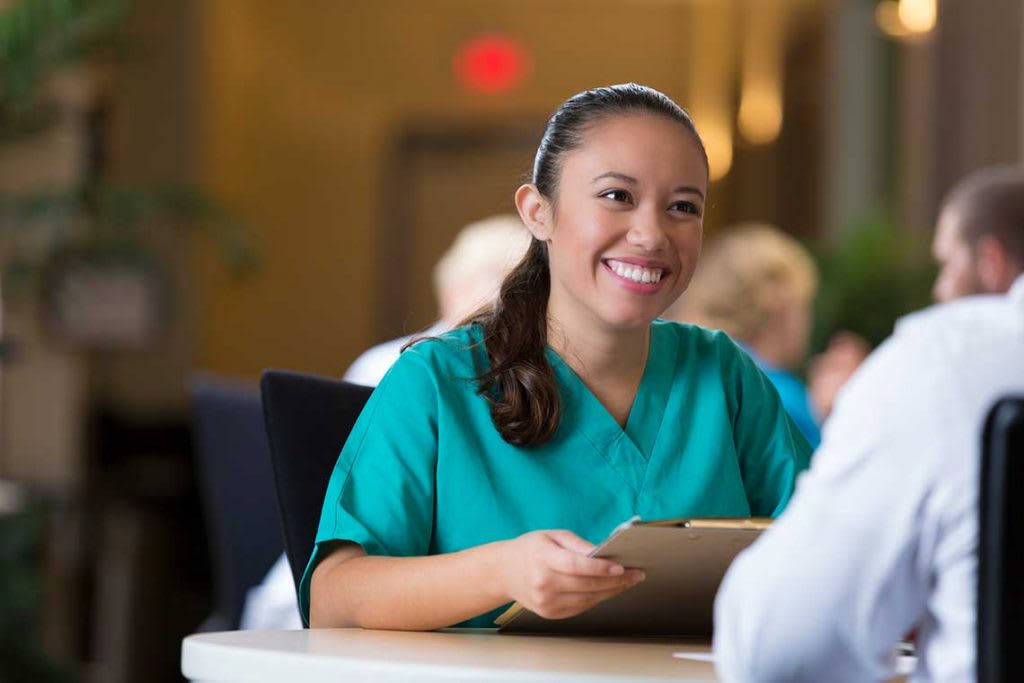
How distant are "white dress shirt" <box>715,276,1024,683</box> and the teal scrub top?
1.55 ft

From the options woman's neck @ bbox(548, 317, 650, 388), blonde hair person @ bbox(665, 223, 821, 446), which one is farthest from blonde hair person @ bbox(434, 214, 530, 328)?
woman's neck @ bbox(548, 317, 650, 388)

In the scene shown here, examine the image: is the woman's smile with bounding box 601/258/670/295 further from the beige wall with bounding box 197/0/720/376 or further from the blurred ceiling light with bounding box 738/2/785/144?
the blurred ceiling light with bounding box 738/2/785/144

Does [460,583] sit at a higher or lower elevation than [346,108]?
lower

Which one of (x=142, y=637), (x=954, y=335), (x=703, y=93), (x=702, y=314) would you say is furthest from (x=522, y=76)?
(x=954, y=335)

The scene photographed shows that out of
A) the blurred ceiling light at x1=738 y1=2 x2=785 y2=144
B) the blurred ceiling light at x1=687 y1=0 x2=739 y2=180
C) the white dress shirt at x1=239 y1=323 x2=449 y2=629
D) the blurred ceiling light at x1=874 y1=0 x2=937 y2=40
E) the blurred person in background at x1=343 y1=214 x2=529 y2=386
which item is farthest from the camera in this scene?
the blurred ceiling light at x1=687 y1=0 x2=739 y2=180

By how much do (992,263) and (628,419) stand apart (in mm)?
1282

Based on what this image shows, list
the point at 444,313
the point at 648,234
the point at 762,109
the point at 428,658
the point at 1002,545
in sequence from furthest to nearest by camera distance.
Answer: the point at 762,109 → the point at 444,313 → the point at 648,234 → the point at 428,658 → the point at 1002,545

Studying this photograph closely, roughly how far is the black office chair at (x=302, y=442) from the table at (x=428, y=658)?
0.94ft

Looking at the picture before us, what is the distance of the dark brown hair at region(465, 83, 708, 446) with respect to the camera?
1.47 meters

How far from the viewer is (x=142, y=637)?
5.74 meters

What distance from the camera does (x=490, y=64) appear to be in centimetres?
946

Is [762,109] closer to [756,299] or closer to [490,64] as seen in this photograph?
[490,64]

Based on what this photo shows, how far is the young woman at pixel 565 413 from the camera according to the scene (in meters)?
1.46

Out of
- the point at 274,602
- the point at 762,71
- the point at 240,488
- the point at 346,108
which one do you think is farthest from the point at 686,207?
the point at 346,108
